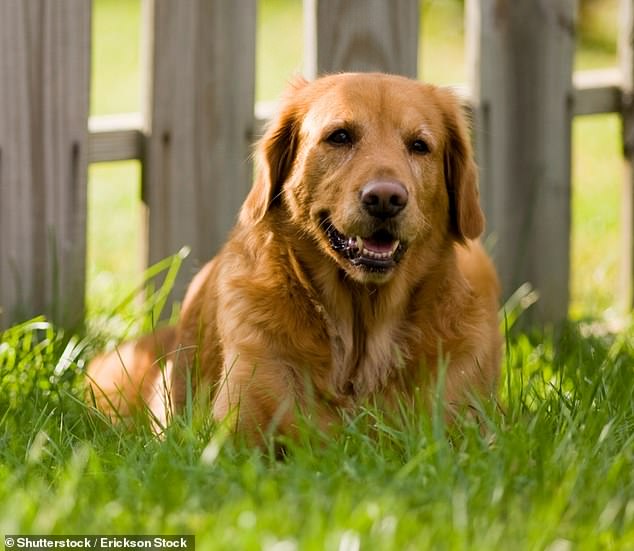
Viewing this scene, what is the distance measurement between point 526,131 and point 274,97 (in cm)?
577

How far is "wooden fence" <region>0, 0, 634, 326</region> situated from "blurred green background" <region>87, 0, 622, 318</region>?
26 cm

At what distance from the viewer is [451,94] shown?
4.16 metres

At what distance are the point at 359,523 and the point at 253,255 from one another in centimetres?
156

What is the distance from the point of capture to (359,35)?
17.0 feet

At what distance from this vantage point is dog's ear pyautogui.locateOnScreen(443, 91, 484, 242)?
13.1 ft

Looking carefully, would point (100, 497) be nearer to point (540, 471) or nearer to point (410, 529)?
point (410, 529)

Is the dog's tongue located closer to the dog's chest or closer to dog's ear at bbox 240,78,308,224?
the dog's chest

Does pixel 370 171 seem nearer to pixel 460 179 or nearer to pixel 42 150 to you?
pixel 460 179

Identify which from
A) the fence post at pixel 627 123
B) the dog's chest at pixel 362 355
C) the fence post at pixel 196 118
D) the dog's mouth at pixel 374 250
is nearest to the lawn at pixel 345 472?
the dog's chest at pixel 362 355

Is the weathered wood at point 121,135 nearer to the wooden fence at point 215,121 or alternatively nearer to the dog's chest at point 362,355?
the wooden fence at point 215,121

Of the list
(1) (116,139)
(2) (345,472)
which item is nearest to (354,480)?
(2) (345,472)

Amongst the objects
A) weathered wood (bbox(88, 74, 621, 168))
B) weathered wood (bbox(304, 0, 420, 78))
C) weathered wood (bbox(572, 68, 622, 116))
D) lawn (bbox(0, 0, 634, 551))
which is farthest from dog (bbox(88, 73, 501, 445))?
weathered wood (bbox(572, 68, 622, 116))

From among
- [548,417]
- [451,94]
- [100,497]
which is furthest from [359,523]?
[451,94]

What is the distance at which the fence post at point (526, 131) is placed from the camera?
215 inches
